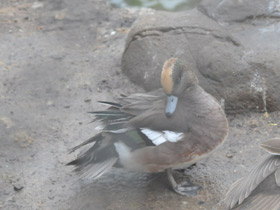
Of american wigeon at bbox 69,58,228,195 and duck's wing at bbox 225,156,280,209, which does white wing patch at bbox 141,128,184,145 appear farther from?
duck's wing at bbox 225,156,280,209

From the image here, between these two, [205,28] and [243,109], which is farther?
[205,28]

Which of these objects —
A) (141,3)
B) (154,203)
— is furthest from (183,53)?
(141,3)

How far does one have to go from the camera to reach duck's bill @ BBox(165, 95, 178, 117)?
358 cm

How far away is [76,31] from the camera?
6020 millimetres

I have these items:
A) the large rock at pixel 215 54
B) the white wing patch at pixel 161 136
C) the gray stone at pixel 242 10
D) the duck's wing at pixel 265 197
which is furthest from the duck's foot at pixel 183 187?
the gray stone at pixel 242 10

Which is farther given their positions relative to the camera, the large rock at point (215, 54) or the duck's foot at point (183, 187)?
the large rock at point (215, 54)

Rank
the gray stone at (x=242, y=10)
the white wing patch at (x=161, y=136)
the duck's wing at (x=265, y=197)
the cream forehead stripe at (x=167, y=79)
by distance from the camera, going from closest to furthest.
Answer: the duck's wing at (x=265, y=197) → the white wing patch at (x=161, y=136) → the cream forehead stripe at (x=167, y=79) → the gray stone at (x=242, y=10)

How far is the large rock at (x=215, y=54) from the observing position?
4.49 meters

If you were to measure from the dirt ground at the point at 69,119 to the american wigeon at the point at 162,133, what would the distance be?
202 millimetres

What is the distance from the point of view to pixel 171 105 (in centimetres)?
362

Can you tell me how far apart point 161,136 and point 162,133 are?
2cm

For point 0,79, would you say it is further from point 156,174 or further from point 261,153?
point 261,153

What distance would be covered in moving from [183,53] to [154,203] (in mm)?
1659

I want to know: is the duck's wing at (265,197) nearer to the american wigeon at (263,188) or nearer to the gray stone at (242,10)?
the american wigeon at (263,188)
